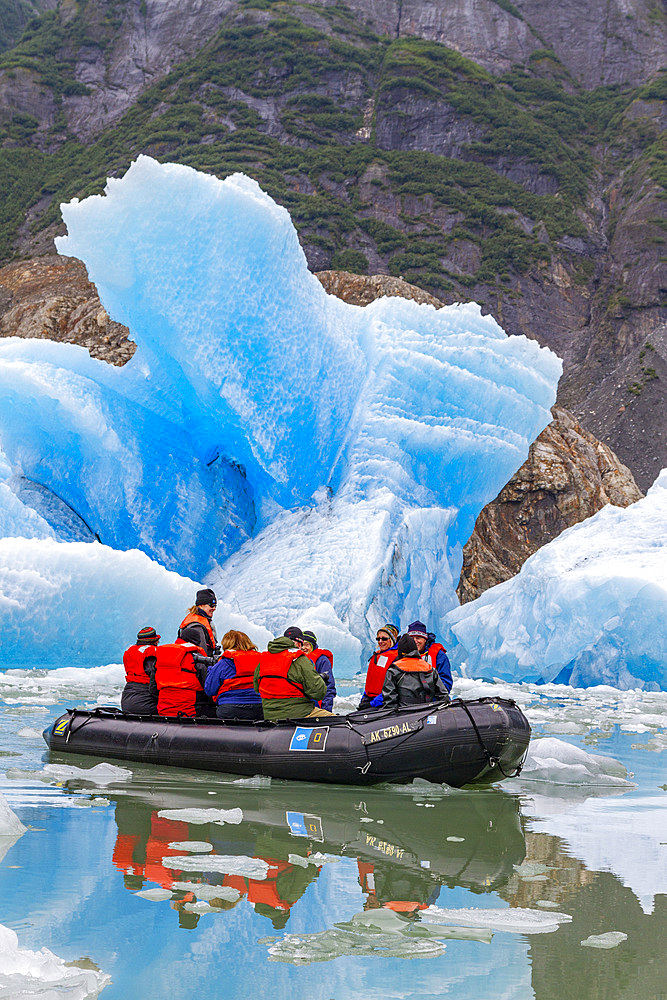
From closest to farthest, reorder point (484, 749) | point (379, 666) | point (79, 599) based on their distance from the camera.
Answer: point (484, 749) < point (379, 666) < point (79, 599)

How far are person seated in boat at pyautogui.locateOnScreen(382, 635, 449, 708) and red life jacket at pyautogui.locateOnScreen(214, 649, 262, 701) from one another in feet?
3.31

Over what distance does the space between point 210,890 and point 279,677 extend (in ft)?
9.74

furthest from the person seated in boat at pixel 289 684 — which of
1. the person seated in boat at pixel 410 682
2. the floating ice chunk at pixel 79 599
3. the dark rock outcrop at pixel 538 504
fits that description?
the dark rock outcrop at pixel 538 504

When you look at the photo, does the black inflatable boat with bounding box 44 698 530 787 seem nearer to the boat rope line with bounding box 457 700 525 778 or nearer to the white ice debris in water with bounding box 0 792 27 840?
the boat rope line with bounding box 457 700 525 778

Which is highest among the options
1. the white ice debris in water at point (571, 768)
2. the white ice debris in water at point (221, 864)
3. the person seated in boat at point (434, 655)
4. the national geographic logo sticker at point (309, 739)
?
the person seated in boat at point (434, 655)

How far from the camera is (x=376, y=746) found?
6320 millimetres

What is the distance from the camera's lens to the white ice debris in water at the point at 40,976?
278 cm

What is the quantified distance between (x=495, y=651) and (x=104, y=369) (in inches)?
318

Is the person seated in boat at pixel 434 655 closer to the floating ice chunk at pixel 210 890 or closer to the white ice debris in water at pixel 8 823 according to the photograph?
the white ice debris in water at pixel 8 823

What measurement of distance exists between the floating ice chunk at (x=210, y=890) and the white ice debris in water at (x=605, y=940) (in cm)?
135

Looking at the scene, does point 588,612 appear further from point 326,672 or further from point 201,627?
point 201,627

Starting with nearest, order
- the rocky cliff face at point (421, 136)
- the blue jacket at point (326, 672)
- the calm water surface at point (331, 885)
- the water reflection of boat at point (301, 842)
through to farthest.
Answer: the calm water surface at point (331, 885) < the water reflection of boat at point (301, 842) < the blue jacket at point (326, 672) < the rocky cliff face at point (421, 136)

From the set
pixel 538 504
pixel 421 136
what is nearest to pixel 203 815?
pixel 538 504

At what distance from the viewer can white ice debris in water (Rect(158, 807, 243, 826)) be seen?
5234 mm
